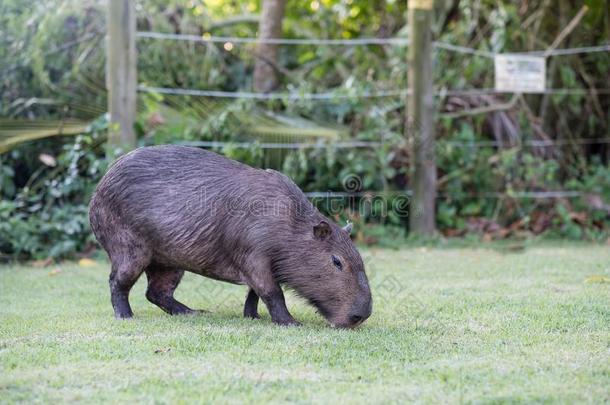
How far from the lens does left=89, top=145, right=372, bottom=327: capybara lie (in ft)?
14.8

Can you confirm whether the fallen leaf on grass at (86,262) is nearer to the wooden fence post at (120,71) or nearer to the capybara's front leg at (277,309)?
the wooden fence post at (120,71)

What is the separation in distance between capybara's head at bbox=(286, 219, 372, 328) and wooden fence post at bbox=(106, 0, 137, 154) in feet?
11.4

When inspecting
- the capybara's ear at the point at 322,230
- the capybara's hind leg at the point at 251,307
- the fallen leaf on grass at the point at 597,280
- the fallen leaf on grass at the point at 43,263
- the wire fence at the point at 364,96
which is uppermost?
the wire fence at the point at 364,96

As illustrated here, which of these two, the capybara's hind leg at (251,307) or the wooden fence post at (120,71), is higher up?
the wooden fence post at (120,71)

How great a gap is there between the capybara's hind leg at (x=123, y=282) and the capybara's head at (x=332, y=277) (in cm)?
87

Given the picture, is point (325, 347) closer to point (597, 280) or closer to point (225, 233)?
point (225, 233)

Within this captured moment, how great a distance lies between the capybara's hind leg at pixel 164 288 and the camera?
4.98 metres

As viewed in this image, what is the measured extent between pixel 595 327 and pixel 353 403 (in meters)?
1.81

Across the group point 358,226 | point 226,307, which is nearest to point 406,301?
point 226,307

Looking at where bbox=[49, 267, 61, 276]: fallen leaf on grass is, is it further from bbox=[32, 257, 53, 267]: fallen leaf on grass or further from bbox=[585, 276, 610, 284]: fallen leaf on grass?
bbox=[585, 276, 610, 284]: fallen leaf on grass

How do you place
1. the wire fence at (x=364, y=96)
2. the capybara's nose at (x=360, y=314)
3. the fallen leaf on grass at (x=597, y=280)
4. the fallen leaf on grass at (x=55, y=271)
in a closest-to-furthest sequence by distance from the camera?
1. the capybara's nose at (x=360, y=314)
2. the fallen leaf on grass at (x=597, y=280)
3. the fallen leaf on grass at (x=55, y=271)
4. the wire fence at (x=364, y=96)

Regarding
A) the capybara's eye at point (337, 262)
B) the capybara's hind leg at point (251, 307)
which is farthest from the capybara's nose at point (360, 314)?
the capybara's hind leg at point (251, 307)

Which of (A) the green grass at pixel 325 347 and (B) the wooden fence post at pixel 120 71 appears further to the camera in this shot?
(B) the wooden fence post at pixel 120 71

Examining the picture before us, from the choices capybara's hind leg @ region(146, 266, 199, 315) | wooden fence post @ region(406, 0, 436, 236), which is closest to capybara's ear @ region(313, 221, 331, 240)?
capybara's hind leg @ region(146, 266, 199, 315)
